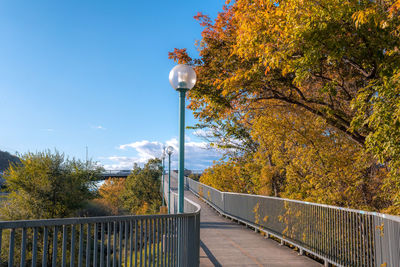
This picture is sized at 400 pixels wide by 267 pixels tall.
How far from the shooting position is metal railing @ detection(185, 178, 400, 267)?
6.07m

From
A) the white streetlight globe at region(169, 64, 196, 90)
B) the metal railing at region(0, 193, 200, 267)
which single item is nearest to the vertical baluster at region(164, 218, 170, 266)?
the metal railing at region(0, 193, 200, 267)

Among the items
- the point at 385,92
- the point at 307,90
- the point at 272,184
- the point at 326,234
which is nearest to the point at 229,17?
the point at 307,90

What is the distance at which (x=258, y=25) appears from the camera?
8172 mm

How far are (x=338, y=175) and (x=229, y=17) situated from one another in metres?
6.32

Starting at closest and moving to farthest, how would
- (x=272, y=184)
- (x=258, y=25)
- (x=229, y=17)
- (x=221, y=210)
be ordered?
1. (x=258, y=25)
2. (x=229, y=17)
3. (x=272, y=184)
4. (x=221, y=210)

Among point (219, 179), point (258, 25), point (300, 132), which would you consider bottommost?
point (219, 179)

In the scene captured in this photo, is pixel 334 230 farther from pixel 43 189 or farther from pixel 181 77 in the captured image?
pixel 43 189

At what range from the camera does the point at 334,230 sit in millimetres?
8016

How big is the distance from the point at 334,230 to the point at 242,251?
3091 mm

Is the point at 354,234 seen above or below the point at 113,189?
above

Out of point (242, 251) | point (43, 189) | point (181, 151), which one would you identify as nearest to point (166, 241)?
point (181, 151)

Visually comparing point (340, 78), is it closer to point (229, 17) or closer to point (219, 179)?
point (229, 17)

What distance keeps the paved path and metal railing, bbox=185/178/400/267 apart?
1.35 feet

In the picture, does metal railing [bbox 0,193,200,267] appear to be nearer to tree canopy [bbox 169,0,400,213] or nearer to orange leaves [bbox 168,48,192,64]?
tree canopy [bbox 169,0,400,213]
